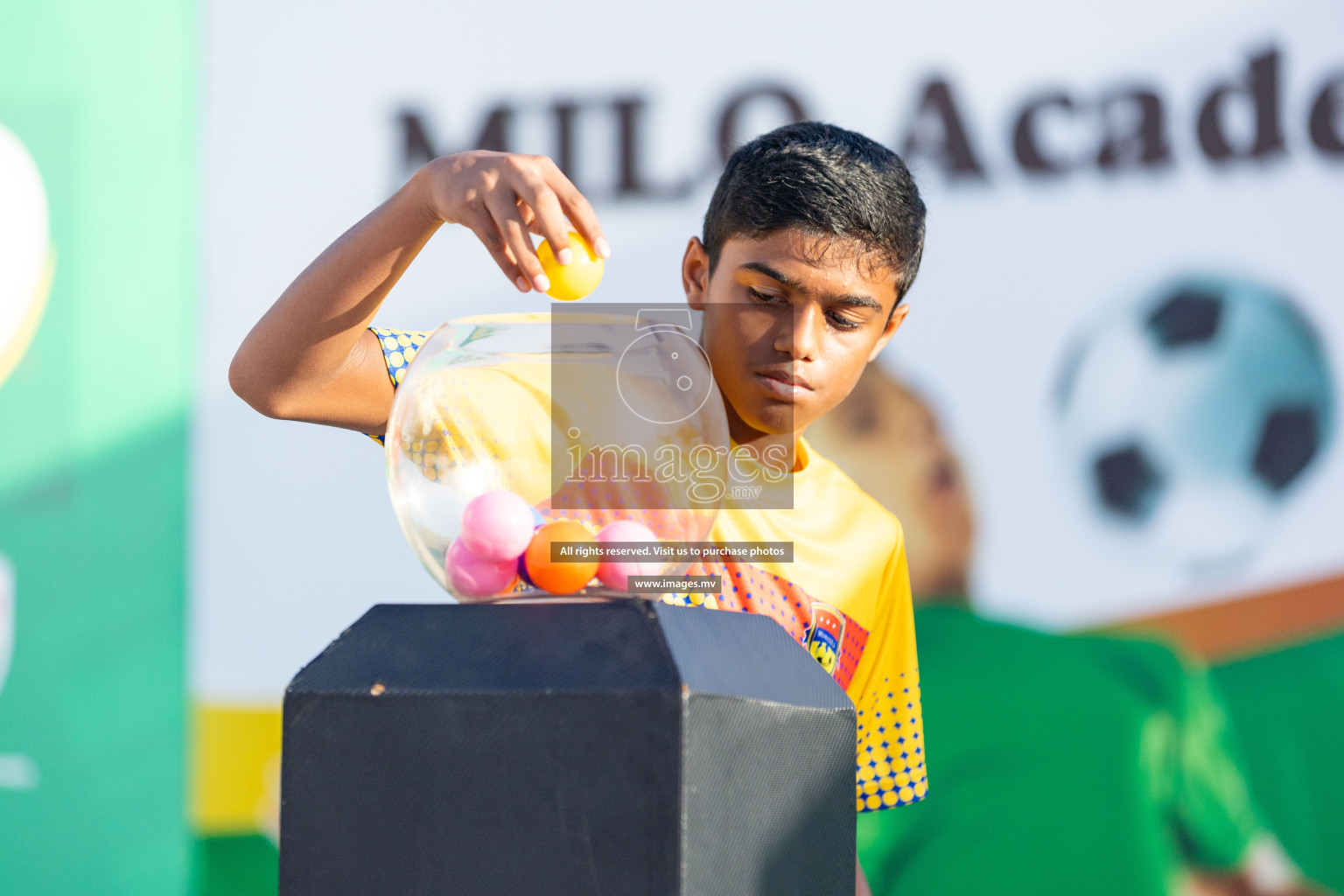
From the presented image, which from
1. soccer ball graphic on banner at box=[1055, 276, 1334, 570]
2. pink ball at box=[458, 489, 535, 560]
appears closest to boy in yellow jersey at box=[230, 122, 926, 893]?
pink ball at box=[458, 489, 535, 560]

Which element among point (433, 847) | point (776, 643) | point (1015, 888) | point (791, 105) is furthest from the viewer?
point (791, 105)

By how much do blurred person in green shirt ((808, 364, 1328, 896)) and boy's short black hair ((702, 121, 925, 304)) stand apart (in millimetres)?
1543

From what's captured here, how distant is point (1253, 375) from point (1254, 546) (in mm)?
391

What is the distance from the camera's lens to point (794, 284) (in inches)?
43.1

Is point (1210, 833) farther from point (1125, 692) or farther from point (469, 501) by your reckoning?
point (469, 501)

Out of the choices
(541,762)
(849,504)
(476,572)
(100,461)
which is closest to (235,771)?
(100,461)

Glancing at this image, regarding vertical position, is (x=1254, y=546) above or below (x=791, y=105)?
below

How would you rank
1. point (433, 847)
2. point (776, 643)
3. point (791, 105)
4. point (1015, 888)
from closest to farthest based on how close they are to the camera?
point (433, 847) → point (776, 643) → point (1015, 888) → point (791, 105)

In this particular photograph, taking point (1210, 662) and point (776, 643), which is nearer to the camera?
point (776, 643)

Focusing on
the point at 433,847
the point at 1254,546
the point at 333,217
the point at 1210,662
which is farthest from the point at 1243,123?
the point at 433,847

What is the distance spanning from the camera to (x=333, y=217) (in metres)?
2.95

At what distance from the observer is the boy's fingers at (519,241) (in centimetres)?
75

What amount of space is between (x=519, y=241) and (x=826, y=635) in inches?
22.7

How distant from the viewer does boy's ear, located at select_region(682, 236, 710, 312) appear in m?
1.26
